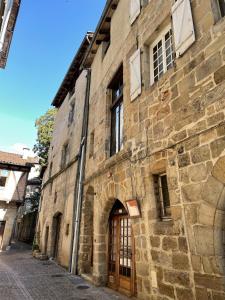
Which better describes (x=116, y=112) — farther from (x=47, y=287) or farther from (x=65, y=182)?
(x=47, y=287)

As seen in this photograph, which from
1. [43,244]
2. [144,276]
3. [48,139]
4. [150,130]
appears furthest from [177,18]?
[48,139]

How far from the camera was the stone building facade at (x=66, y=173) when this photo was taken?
852cm

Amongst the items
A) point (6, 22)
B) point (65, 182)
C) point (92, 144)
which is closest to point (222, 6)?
point (6, 22)

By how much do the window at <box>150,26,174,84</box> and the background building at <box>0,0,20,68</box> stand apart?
3.02m

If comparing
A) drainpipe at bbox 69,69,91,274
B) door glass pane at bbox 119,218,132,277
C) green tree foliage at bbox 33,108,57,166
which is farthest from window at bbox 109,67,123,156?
green tree foliage at bbox 33,108,57,166

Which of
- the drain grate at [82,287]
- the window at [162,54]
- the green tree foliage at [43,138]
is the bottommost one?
the drain grate at [82,287]

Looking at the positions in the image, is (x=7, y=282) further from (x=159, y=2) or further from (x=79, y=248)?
(x=159, y=2)

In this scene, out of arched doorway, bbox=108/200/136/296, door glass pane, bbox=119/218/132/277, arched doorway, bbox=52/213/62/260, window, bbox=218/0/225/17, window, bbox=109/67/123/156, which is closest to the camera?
window, bbox=218/0/225/17

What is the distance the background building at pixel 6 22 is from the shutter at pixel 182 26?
10.5 ft

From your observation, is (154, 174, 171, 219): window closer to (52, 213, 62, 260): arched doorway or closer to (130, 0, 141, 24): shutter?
(130, 0, 141, 24): shutter

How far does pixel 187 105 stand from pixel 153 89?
115cm

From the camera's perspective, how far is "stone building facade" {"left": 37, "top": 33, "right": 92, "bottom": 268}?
28.0 ft

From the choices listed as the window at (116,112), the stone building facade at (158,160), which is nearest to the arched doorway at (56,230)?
the stone building facade at (158,160)

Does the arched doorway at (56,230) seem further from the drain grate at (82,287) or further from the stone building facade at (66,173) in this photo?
the drain grate at (82,287)
